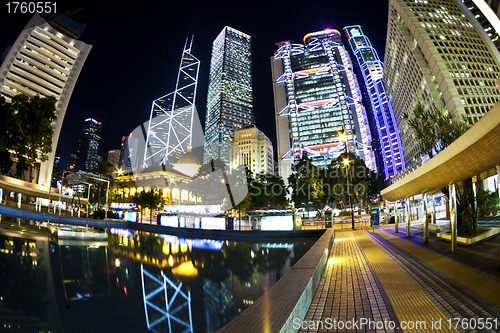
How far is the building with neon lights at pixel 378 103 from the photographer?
133000mm

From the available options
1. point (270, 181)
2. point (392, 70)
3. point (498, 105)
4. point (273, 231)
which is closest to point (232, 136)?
point (392, 70)

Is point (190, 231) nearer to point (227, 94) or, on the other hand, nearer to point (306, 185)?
point (306, 185)

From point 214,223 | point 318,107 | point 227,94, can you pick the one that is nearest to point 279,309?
point 214,223

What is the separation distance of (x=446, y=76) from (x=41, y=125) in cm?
7893

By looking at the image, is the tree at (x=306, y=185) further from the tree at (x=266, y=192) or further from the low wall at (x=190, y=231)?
the low wall at (x=190, y=231)

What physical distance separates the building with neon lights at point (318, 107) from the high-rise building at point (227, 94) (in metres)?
52.2

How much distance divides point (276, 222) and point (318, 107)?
10878cm

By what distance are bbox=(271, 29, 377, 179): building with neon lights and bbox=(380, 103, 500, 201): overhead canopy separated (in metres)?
103

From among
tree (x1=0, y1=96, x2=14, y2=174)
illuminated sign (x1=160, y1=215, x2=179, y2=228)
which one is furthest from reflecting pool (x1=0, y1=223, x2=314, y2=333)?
tree (x1=0, y1=96, x2=14, y2=174)

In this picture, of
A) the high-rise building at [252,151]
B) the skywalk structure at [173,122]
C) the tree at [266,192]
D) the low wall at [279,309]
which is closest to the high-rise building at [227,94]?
the high-rise building at [252,151]

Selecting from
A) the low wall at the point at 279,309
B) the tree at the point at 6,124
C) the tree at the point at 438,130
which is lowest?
the low wall at the point at 279,309

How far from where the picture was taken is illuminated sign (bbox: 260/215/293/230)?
1856cm

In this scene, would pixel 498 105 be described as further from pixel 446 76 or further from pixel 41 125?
pixel 446 76

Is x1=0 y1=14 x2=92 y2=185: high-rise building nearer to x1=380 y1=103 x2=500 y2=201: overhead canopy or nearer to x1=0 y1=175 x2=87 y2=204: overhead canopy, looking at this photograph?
x1=0 y1=175 x2=87 y2=204: overhead canopy
